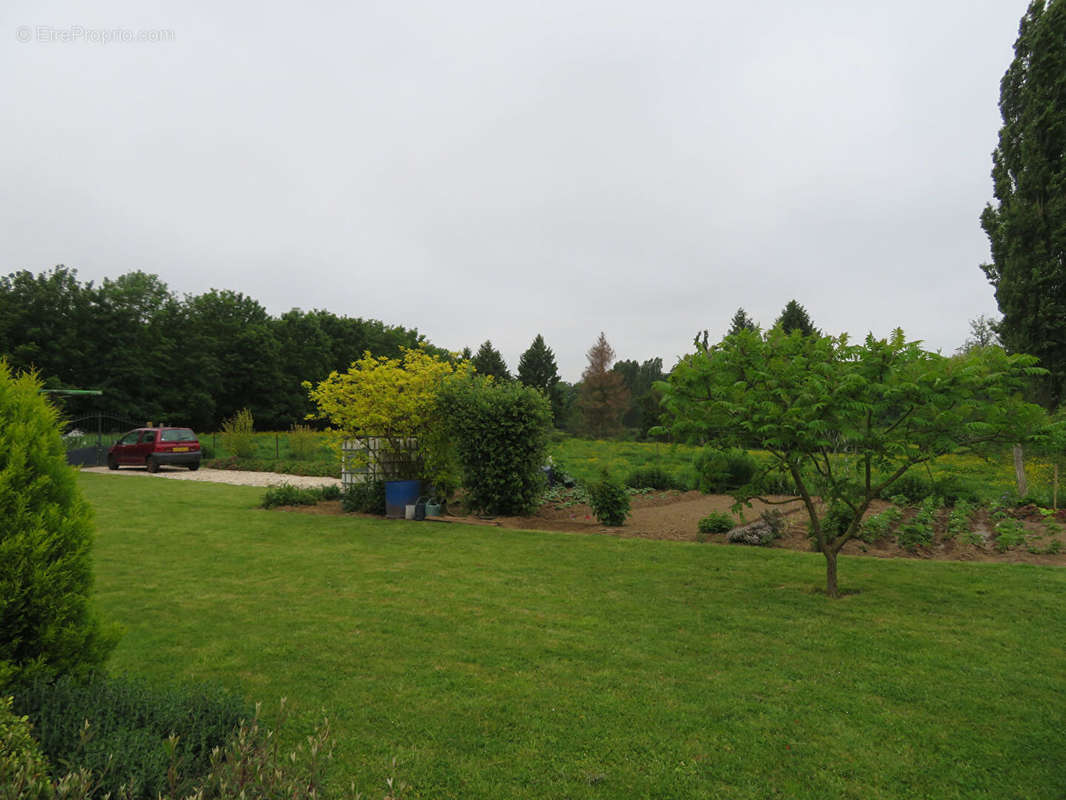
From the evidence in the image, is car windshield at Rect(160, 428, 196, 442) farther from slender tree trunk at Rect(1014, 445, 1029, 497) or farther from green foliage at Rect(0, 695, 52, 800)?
slender tree trunk at Rect(1014, 445, 1029, 497)

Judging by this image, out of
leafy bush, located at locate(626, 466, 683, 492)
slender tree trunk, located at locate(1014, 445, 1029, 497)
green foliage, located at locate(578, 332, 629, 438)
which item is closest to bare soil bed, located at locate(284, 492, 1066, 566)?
leafy bush, located at locate(626, 466, 683, 492)

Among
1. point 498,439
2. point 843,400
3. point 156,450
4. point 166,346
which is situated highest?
point 166,346

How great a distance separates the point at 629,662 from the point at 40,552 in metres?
3.47

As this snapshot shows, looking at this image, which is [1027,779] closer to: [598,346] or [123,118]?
→ [123,118]

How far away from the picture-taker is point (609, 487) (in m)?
9.46

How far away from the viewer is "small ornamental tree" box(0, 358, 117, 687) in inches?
95.7

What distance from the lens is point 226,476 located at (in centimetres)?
1842

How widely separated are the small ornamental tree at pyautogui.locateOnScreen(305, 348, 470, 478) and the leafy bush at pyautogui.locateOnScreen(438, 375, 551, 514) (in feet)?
1.43

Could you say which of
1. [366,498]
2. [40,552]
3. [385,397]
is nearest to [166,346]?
[366,498]

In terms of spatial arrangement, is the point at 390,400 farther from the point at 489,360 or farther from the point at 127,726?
the point at 489,360

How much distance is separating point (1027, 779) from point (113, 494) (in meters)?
15.9

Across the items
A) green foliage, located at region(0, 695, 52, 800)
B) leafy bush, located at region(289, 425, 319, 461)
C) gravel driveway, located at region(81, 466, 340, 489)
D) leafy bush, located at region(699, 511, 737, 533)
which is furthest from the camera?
leafy bush, located at region(289, 425, 319, 461)

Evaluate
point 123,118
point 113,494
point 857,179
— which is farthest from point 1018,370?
point 113,494

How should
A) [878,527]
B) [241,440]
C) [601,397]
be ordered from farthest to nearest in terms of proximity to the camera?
[601,397] → [241,440] → [878,527]
